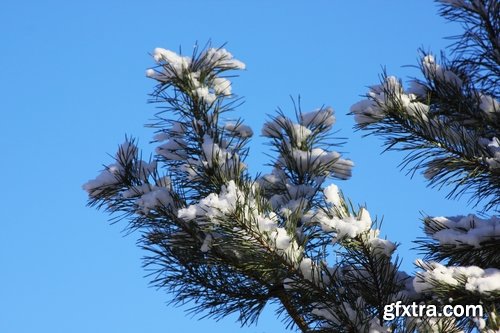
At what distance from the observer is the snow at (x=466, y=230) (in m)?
3.58

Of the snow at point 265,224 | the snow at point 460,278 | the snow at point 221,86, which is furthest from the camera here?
the snow at point 221,86

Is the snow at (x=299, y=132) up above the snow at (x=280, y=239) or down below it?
above

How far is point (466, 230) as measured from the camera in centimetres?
368

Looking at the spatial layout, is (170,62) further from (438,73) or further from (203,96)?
(438,73)

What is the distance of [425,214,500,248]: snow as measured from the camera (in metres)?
3.58

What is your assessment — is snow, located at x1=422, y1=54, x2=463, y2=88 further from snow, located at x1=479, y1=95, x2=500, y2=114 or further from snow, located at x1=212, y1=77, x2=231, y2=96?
snow, located at x1=212, y1=77, x2=231, y2=96

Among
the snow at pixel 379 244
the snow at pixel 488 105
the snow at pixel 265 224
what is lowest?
the snow at pixel 379 244

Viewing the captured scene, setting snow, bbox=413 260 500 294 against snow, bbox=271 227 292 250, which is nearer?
snow, bbox=413 260 500 294

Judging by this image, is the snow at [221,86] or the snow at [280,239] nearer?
the snow at [280,239]

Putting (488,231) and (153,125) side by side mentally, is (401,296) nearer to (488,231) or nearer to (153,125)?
(488,231)

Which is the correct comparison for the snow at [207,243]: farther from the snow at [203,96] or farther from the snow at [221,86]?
the snow at [221,86]

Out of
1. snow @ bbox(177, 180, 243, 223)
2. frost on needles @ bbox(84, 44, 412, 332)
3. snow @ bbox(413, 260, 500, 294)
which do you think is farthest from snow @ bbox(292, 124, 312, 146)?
snow @ bbox(413, 260, 500, 294)

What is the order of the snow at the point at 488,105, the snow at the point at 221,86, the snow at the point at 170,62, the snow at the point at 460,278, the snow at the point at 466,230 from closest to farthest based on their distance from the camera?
1. the snow at the point at 460,278
2. the snow at the point at 466,230
3. the snow at the point at 170,62
4. the snow at the point at 221,86
5. the snow at the point at 488,105

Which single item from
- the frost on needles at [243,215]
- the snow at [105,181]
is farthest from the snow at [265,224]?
the snow at [105,181]
